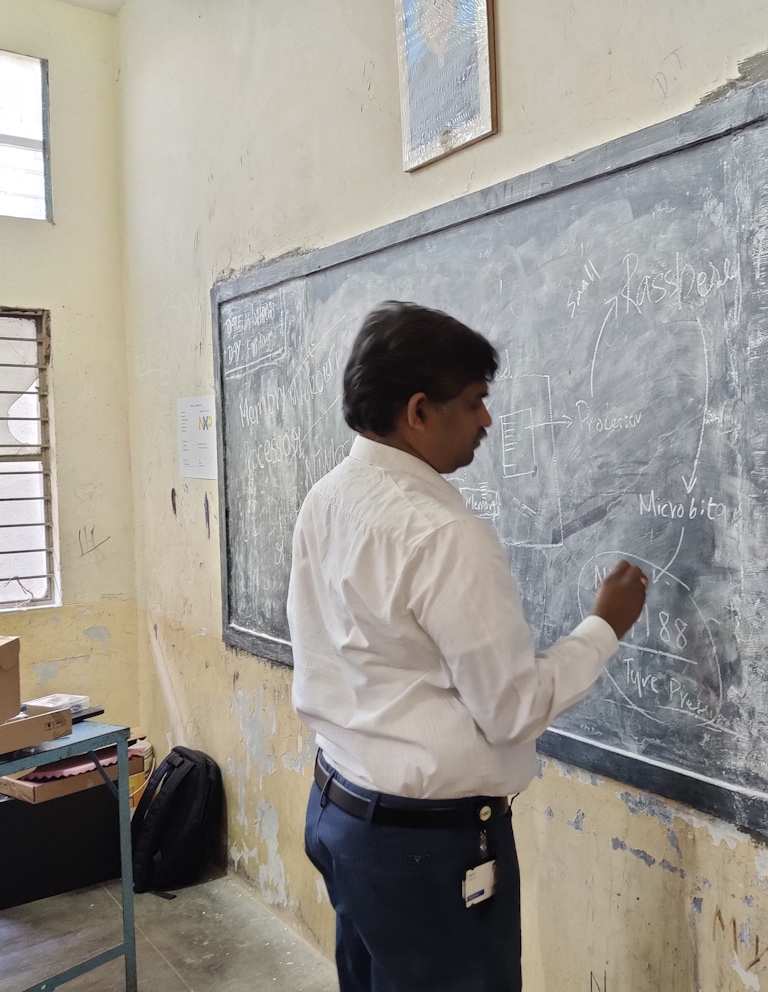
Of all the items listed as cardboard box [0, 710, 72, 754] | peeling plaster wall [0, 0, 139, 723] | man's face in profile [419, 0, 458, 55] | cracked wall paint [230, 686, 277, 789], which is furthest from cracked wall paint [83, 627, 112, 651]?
man's face in profile [419, 0, 458, 55]

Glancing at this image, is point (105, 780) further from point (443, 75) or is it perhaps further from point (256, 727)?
point (443, 75)

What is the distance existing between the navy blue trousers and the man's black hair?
0.59 meters

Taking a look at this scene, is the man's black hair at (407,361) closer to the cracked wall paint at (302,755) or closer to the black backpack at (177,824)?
the cracked wall paint at (302,755)

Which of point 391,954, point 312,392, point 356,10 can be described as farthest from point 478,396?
point 356,10

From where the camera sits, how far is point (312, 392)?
249 cm

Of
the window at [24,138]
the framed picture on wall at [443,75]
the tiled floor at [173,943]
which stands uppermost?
the window at [24,138]

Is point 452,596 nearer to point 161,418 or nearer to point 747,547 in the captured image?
point 747,547

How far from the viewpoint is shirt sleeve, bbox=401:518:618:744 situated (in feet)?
3.78

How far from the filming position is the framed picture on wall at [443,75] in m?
1.82

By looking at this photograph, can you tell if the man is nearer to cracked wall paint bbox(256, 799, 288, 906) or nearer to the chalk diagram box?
the chalk diagram box

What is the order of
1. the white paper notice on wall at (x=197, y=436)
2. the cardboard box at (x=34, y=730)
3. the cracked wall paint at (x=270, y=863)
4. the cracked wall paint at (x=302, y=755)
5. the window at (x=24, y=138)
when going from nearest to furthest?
the cardboard box at (x=34, y=730) → the cracked wall paint at (x=302, y=755) → the cracked wall paint at (x=270, y=863) → the white paper notice on wall at (x=197, y=436) → the window at (x=24, y=138)

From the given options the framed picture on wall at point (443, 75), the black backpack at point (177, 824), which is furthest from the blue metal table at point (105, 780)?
the framed picture on wall at point (443, 75)

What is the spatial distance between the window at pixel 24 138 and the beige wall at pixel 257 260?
7cm

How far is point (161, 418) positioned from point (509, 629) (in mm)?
2663
